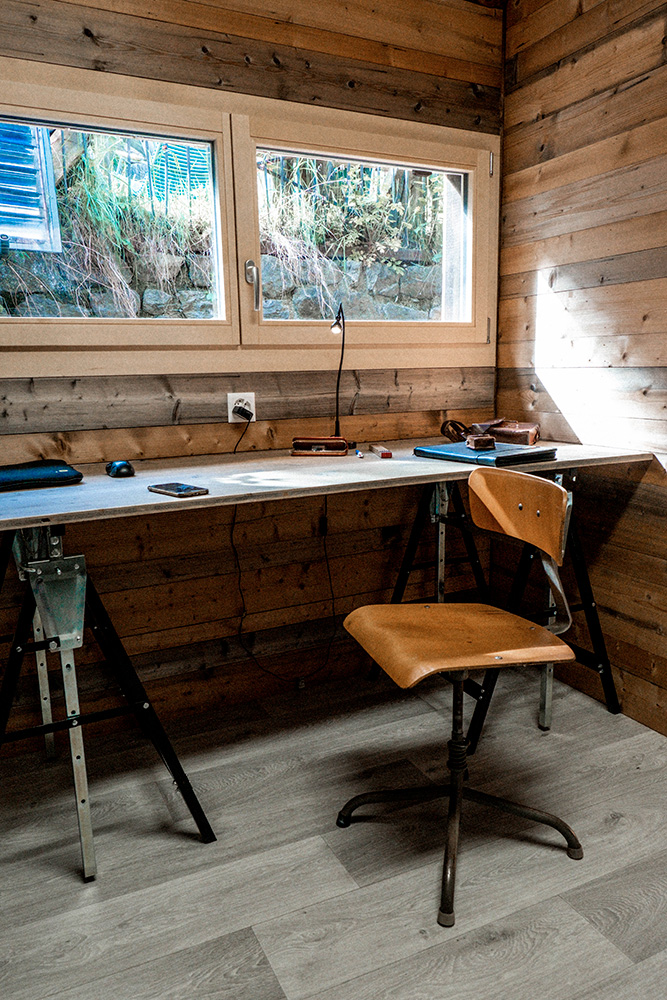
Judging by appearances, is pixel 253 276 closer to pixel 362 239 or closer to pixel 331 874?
pixel 362 239

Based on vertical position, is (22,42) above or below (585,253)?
above

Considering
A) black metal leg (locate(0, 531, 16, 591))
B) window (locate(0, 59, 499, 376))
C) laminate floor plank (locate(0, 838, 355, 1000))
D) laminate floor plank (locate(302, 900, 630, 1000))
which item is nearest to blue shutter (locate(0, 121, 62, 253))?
window (locate(0, 59, 499, 376))

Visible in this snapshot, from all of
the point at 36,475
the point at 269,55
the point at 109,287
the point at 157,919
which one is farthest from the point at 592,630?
the point at 269,55

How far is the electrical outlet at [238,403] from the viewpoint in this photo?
2.31 metres

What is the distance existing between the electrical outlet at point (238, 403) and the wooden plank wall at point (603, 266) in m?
1.06

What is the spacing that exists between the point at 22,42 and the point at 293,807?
7.10 ft

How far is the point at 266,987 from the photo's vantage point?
1.34 metres

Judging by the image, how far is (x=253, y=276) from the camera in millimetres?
2283

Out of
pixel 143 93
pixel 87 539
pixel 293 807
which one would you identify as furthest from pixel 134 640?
pixel 143 93

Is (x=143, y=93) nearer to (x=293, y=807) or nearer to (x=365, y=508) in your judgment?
A: (x=365, y=508)

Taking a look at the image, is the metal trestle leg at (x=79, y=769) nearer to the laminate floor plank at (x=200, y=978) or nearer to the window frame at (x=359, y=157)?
the laminate floor plank at (x=200, y=978)

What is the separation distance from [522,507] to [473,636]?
0.33 m

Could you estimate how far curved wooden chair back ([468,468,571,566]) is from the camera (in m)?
1.59

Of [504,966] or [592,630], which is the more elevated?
[592,630]
